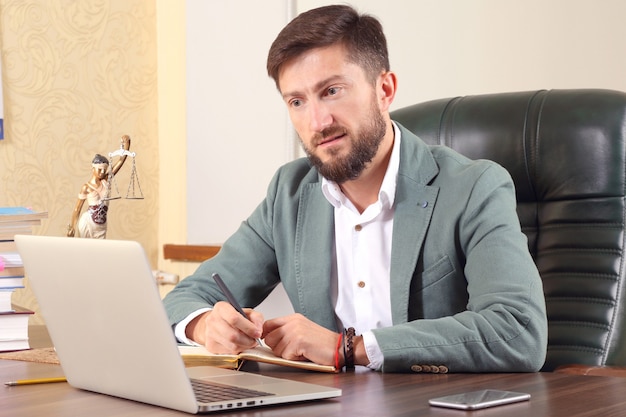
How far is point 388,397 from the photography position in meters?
1.11

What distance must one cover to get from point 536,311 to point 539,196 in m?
0.54

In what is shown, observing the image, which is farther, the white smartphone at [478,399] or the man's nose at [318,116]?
the man's nose at [318,116]

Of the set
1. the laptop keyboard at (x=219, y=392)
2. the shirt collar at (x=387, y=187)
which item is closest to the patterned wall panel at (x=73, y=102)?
the shirt collar at (x=387, y=187)

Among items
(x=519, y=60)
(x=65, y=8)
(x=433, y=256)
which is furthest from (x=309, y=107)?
(x=65, y=8)

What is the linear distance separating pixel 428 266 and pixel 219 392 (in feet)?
2.27

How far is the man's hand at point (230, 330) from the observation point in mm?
1385

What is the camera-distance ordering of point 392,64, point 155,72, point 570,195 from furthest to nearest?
point 155,72 → point 392,64 → point 570,195

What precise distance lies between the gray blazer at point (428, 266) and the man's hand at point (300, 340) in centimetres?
8

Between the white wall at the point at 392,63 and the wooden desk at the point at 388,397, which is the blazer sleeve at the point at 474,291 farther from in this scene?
the white wall at the point at 392,63

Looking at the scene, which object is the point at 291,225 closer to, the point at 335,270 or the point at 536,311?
the point at 335,270

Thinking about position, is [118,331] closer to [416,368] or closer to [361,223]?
[416,368]

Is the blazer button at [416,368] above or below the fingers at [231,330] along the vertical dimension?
below

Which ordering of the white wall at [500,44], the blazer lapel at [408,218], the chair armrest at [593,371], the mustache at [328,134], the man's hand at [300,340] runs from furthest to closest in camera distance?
1. the white wall at [500,44]
2. the mustache at [328,134]
3. the blazer lapel at [408,218]
4. the chair armrest at [593,371]
5. the man's hand at [300,340]

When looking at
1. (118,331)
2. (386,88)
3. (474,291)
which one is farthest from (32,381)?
(386,88)
